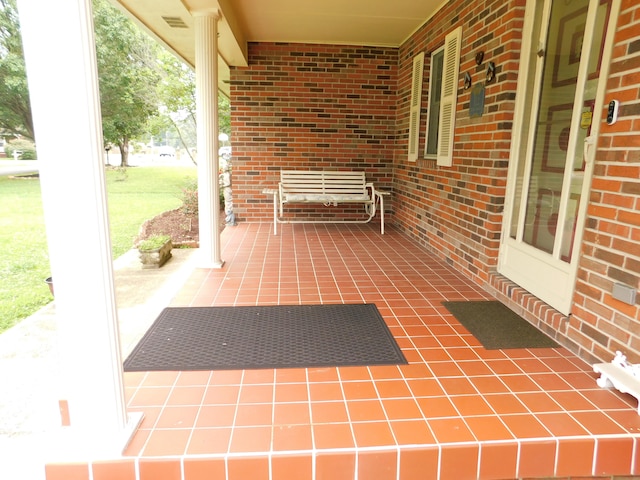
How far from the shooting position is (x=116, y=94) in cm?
1094

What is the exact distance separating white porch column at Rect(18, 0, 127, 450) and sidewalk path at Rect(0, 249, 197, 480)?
0.29m

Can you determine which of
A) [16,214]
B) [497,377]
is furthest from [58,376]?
[16,214]

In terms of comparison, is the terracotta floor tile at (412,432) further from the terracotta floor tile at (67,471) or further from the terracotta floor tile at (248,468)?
the terracotta floor tile at (67,471)

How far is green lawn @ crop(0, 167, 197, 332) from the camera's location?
402cm

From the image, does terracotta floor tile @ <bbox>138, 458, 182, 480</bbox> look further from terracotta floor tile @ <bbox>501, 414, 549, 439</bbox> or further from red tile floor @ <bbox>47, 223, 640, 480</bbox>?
terracotta floor tile @ <bbox>501, 414, 549, 439</bbox>

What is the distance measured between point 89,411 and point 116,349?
0.74 feet

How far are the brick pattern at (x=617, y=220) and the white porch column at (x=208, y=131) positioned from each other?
108 inches

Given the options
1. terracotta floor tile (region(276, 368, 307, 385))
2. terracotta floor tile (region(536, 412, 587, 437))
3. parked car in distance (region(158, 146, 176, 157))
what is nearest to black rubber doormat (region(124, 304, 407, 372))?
terracotta floor tile (region(276, 368, 307, 385))

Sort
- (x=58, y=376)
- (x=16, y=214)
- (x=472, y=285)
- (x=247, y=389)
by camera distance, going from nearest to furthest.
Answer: (x=247, y=389) → (x=58, y=376) → (x=472, y=285) → (x=16, y=214)

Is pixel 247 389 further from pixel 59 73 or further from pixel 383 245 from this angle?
pixel 383 245

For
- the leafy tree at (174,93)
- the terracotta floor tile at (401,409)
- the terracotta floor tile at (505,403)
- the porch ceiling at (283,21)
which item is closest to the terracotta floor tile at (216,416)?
the terracotta floor tile at (401,409)

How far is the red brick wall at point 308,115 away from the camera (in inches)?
226

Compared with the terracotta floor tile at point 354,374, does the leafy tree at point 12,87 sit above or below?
above

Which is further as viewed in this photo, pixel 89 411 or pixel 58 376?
pixel 58 376
